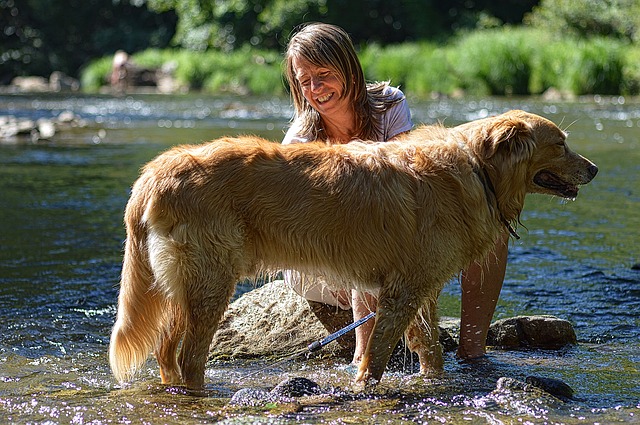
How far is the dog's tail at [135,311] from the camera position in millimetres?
4648

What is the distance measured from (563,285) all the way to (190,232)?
400 cm

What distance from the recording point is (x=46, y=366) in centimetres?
532

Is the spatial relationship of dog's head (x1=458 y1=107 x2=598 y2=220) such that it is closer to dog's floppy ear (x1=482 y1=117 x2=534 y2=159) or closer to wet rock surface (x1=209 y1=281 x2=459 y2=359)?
dog's floppy ear (x1=482 y1=117 x2=534 y2=159)

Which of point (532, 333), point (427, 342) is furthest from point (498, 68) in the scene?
point (427, 342)

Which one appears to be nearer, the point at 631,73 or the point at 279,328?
the point at 279,328

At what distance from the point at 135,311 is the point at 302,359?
4.45 feet

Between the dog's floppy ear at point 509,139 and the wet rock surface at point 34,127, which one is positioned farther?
the wet rock surface at point 34,127

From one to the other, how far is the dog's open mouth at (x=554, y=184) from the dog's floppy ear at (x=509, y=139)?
22 centimetres

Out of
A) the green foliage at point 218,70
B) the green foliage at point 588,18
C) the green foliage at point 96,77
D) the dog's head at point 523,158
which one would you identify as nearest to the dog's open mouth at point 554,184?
the dog's head at point 523,158

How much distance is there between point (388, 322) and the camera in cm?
475

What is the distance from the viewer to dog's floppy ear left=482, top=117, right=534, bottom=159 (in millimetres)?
4766

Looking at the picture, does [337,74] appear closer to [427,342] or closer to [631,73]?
[427,342]

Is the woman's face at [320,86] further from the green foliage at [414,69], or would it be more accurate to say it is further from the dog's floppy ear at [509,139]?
the green foliage at [414,69]

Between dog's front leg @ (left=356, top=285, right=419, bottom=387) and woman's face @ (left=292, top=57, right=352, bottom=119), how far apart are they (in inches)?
54.6
